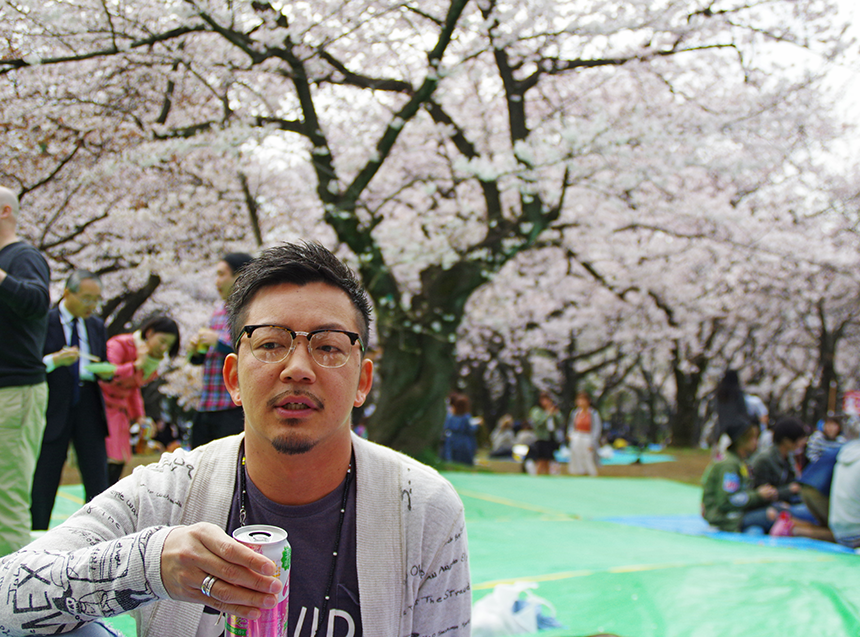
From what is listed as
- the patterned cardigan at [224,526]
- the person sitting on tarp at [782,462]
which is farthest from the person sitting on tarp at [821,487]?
the patterned cardigan at [224,526]

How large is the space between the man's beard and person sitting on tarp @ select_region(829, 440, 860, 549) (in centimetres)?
507

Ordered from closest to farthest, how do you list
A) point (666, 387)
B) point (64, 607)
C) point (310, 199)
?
point (64, 607) < point (310, 199) < point (666, 387)

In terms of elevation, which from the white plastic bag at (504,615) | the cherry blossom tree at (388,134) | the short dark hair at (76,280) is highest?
the cherry blossom tree at (388,134)

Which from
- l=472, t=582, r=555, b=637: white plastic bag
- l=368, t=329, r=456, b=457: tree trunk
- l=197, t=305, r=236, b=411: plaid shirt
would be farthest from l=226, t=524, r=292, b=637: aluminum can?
l=368, t=329, r=456, b=457: tree trunk

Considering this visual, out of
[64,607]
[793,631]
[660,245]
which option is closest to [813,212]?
[660,245]

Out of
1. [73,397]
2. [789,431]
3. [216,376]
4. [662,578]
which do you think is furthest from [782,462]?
[73,397]

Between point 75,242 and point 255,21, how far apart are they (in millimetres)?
3156

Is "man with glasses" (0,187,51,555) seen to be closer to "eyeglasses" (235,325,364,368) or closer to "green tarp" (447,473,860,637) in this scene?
"eyeglasses" (235,325,364,368)

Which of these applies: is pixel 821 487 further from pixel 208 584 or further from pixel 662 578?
pixel 208 584

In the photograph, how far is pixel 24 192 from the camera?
3645mm

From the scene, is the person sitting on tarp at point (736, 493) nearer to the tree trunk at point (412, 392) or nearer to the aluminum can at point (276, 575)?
the tree trunk at point (412, 392)

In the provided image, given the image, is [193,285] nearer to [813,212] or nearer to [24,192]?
[24,192]

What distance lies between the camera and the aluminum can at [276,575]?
3.79ft

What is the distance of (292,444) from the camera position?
1.46m
